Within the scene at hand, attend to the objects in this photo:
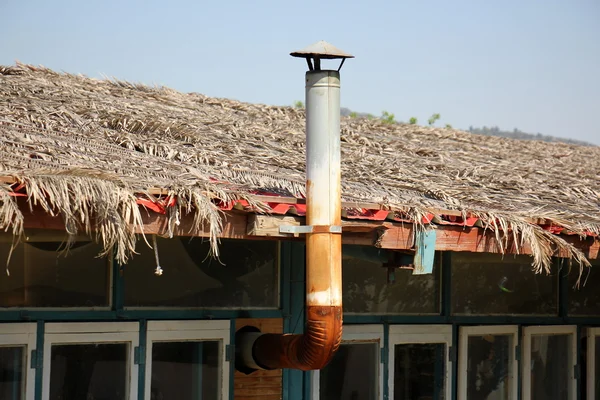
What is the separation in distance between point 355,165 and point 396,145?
1805mm

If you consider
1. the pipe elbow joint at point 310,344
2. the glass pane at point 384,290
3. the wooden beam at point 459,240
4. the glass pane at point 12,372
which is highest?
the wooden beam at point 459,240

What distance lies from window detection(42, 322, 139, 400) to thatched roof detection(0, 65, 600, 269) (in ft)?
1.80

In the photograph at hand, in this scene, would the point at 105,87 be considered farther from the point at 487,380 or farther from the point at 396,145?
the point at 487,380

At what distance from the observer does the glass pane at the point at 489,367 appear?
286 inches

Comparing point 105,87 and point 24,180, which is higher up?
point 105,87

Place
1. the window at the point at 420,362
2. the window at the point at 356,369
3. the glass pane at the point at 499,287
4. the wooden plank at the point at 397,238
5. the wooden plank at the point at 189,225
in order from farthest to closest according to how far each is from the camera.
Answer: the glass pane at the point at 499,287, the window at the point at 420,362, the window at the point at 356,369, the wooden plank at the point at 397,238, the wooden plank at the point at 189,225

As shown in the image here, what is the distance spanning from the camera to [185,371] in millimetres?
6020

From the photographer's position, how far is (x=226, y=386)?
612cm

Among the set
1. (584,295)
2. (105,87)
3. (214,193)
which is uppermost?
(105,87)

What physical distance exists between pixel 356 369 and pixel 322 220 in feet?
6.70

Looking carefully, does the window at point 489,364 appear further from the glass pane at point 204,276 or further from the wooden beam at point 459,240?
the glass pane at point 204,276

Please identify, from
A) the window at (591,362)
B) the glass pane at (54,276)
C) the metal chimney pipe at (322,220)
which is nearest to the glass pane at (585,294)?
the window at (591,362)

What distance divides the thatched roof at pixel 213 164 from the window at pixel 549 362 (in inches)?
44.9

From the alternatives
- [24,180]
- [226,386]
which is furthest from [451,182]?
[24,180]
